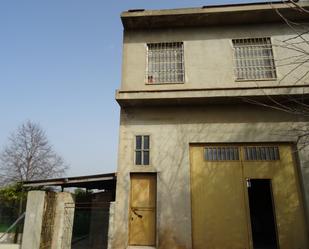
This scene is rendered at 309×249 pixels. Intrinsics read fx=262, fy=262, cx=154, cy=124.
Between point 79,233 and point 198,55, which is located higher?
point 198,55

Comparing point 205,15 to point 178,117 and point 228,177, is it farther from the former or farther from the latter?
point 228,177

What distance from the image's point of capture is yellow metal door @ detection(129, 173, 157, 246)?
8938mm

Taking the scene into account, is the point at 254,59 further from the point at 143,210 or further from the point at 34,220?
the point at 34,220

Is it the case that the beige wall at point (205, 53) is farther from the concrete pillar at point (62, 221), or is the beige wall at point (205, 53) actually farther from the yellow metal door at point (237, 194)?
the concrete pillar at point (62, 221)

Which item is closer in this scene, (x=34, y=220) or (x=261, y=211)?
(x=34, y=220)

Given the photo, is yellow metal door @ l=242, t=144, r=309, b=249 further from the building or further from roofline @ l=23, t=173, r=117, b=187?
roofline @ l=23, t=173, r=117, b=187

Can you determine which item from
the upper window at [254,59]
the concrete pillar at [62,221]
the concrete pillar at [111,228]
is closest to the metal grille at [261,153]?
the upper window at [254,59]

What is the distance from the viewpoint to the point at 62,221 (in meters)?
9.16

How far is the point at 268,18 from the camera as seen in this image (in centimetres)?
1053

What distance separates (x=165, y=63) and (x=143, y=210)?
18.9 feet

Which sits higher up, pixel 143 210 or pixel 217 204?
pixel 217 204

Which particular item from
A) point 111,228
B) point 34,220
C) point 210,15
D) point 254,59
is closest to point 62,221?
point 34,220

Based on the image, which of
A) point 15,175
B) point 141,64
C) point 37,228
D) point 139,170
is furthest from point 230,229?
point 15,175

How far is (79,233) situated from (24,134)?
22502 mm
